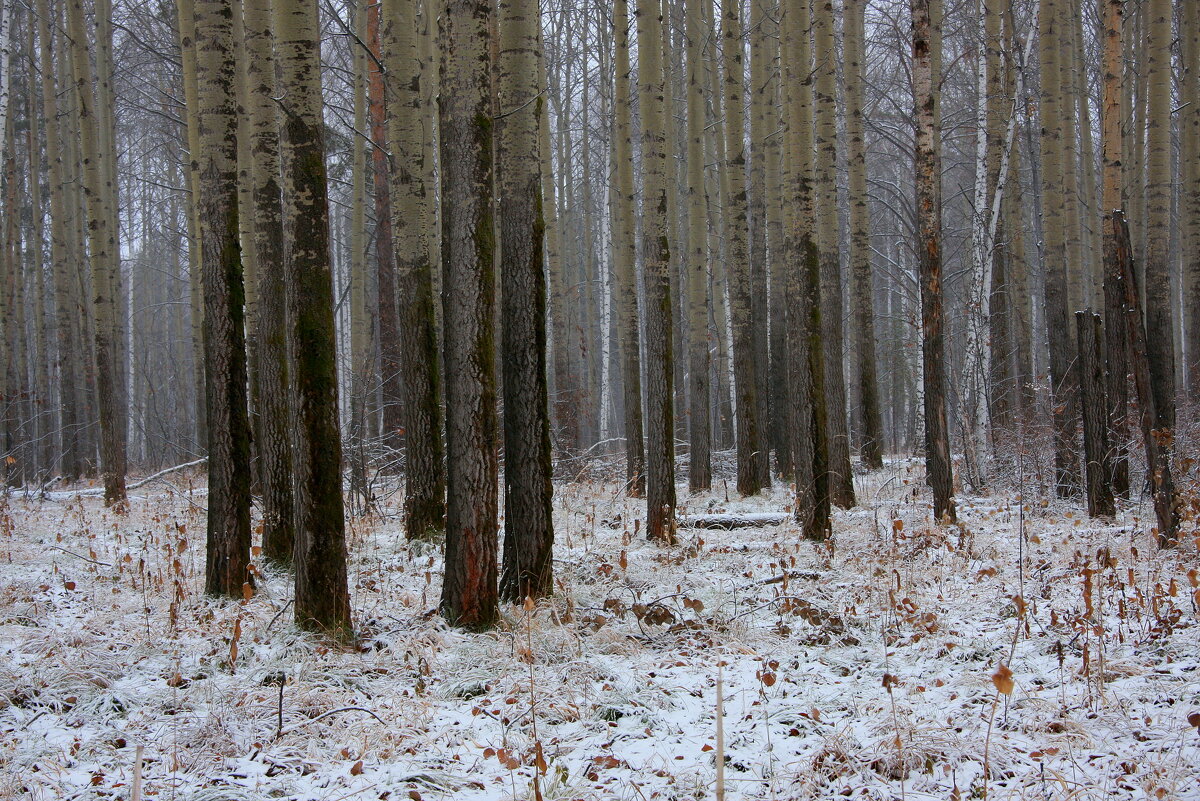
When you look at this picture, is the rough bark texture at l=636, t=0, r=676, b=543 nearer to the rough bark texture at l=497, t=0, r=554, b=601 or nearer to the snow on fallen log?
the snow on fallen log

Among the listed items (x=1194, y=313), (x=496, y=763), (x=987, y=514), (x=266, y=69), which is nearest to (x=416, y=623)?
(x=496, y=763)

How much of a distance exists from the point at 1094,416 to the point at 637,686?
21.4ft

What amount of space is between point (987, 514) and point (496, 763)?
289 inches

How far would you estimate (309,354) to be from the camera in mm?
5082

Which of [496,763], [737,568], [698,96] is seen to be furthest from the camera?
[698,96]

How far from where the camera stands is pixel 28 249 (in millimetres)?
22234

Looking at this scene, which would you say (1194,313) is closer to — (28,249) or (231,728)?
(231,728)

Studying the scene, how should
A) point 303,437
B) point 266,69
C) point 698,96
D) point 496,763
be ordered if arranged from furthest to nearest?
point 698,96, point 266,69, point 303,437, point 496,763

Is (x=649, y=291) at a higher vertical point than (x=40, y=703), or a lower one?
higher

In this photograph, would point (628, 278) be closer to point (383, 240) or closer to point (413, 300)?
point (413, 300)

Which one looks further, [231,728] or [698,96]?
[698,96]

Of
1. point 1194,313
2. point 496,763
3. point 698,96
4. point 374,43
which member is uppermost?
point 374,43

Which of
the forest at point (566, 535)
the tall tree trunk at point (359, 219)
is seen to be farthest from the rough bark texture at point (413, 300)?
the tall tree trunk at point (359, 219)

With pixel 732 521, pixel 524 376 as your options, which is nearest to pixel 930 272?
pixel 732 521
